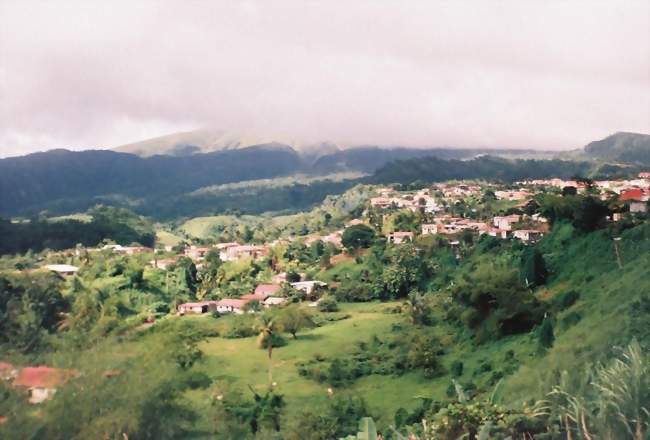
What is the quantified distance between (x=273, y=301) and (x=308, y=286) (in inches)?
109

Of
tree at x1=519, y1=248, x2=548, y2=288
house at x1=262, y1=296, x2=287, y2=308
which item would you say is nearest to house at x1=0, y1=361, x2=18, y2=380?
tree at x1=519, y1=248, x2=548, y2=288

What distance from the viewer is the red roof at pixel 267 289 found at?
3832 centimetres

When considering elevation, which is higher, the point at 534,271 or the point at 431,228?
the point at 534,271

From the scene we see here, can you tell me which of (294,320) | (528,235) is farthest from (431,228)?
(294,320)

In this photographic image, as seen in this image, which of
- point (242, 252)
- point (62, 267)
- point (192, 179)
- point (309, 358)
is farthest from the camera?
point (192, 179)

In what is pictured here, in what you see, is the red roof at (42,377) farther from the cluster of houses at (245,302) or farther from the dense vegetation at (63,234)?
the dense vegetation at (63,234)

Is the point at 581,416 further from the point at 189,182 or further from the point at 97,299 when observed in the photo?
the point at 189,182

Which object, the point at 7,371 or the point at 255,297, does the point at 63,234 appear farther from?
the point at 7,371

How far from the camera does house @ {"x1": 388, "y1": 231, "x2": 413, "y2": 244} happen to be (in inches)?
1669

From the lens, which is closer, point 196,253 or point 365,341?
point 365,341

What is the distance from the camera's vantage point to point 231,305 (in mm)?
35969

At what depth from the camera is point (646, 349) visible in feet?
31.1

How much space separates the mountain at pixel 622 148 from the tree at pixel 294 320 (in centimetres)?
11756

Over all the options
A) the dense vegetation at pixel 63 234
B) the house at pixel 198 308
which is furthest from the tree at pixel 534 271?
the dense vegetation at pixel 63 234
